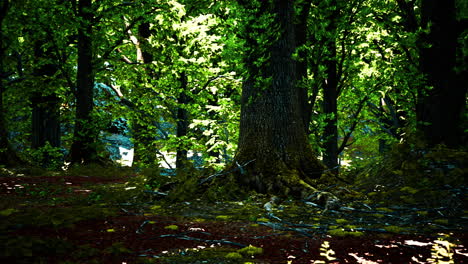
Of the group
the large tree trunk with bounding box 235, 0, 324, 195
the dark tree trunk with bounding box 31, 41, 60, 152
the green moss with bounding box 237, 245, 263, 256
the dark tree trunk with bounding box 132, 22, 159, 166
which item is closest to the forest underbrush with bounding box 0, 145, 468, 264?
the green moss with bounding box 237, 245, 263, 256

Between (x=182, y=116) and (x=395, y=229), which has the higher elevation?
(x=182, y=116)

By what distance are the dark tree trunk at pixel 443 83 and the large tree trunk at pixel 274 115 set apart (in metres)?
2.69

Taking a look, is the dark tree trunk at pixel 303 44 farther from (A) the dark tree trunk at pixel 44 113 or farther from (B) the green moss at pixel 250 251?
(A) the dark tree trunk at pixel 44 113

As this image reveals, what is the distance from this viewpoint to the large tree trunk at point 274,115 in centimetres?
637

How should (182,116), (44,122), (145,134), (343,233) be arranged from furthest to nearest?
(44,122) → (182,116) → (145,134) → (343,233)

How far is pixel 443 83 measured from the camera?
6.56m

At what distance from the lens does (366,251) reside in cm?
303

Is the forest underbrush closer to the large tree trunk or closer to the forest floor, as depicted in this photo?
the forest floor

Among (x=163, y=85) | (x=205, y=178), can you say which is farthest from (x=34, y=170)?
(x=205, y=178)

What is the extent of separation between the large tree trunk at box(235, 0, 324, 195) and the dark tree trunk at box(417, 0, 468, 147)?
269cm

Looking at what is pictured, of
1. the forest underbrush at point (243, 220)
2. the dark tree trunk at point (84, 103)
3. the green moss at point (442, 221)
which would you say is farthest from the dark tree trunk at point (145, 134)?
the green moss at point (442, 221)

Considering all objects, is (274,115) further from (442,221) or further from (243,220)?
(442,221)

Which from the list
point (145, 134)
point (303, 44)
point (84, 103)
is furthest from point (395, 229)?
point (84, 103)

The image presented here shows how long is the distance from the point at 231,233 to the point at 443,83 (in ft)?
19.3
